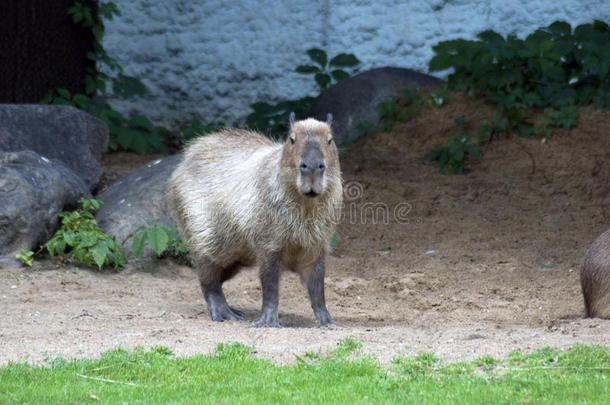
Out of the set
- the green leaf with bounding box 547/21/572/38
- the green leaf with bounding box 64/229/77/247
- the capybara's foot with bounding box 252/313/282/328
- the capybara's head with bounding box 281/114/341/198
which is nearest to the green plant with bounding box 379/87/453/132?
the green leaf with bounding box 547/21/572/38

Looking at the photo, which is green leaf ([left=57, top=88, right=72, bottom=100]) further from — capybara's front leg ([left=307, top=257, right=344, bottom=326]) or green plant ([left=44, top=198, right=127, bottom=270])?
capybara's front leg ([left=307, top=257, right=344, bottom=326])

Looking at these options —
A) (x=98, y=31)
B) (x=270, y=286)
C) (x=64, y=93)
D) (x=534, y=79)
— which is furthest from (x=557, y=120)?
(x=64, y=93)

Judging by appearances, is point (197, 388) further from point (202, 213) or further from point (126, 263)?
point (126, 263)

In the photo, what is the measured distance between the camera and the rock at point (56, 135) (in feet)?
26.0

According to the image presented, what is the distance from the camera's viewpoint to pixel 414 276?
6.82 meters

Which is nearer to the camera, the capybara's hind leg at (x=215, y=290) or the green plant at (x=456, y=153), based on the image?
the capybara's hind leg at (x=215, y=290)

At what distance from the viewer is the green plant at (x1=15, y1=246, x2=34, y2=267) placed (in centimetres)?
660

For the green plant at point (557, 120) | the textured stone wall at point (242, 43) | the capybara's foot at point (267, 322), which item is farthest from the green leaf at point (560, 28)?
the capybara's foot at point (267, 322)

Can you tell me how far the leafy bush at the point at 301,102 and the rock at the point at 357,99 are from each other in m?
0.15

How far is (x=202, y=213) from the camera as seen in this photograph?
5.95 metres

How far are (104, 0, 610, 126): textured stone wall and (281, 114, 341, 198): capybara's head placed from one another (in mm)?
5255

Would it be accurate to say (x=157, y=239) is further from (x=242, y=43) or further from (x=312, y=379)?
(x=242, y=43)

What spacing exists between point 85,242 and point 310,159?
2561mm

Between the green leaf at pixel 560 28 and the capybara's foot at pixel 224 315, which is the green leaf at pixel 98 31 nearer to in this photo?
the green leaf at pixel 560 28
